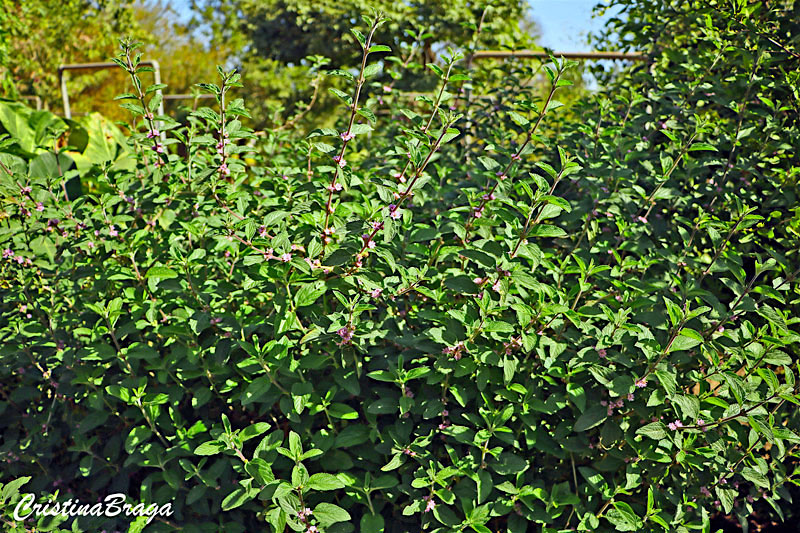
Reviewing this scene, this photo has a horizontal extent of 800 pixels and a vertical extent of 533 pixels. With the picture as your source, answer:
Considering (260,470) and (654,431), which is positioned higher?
(654,431)

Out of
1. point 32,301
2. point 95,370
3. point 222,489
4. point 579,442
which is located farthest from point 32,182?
point 579,442

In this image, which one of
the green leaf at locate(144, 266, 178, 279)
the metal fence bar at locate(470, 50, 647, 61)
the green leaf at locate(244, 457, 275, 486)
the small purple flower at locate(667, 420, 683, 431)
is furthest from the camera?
the metal fence bar at locate(470, 50, 647, 61)

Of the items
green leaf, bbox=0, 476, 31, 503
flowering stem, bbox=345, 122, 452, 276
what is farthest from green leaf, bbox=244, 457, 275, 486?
green leaf, bbox=0, 476, 31, 503

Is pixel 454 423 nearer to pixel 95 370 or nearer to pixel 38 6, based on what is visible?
pixel 95 370

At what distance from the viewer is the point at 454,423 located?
1.79m

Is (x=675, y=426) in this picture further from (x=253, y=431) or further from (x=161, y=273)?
(x=161, y=273)

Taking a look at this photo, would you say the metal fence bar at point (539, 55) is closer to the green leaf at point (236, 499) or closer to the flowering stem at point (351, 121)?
the flowering stem at point (351, 121)

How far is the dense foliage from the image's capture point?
5.49 feet

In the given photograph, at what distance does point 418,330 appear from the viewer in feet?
6.23

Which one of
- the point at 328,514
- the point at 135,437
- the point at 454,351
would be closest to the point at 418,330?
the point at 454,351

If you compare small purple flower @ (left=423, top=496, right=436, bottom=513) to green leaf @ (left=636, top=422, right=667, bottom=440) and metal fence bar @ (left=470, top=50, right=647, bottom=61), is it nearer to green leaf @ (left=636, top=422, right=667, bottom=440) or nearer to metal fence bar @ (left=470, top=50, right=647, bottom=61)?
green leaf @ (left=636, top=422, right=667, bottom=440)

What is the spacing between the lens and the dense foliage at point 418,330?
1673 mm

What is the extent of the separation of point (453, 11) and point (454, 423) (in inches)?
423

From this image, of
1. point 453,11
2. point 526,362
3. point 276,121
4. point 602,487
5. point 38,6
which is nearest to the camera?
point 602,487
